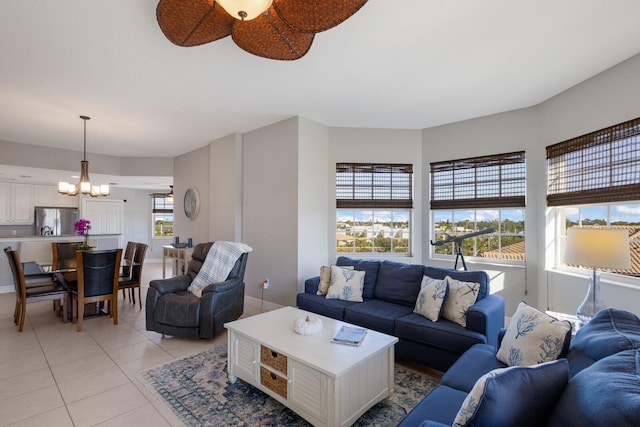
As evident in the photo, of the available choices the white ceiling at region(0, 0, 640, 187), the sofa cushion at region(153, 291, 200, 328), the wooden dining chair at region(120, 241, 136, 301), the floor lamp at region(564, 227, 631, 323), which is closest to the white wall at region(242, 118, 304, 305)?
the white ceiling at region(0, 0, 640, 187)

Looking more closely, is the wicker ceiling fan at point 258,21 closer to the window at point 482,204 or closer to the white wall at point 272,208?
the white wall at point 272,208

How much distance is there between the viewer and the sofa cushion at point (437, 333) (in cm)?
239

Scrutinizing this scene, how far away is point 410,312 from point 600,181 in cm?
222

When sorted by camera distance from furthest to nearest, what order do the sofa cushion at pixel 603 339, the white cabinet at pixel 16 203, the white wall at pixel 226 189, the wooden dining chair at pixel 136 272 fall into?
the white cabinet at pixel 16 203 → the white wall at pixel 226 189 → the wooden dining chair at pixel 136 272 → the sofa cushion at pixel 603 339

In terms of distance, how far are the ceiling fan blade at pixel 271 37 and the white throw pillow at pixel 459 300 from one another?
92.5 inches

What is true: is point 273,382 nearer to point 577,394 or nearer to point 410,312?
point 410,312

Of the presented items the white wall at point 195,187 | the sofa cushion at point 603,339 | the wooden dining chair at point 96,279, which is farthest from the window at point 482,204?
the wooden dining chair at point 96,279

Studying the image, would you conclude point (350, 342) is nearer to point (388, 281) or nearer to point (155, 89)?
point (388, 281)

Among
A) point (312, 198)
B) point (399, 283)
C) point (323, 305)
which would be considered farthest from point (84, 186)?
point (399, 283)

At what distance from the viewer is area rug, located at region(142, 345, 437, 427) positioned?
2.01 m

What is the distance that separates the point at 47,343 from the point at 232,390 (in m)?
2.35

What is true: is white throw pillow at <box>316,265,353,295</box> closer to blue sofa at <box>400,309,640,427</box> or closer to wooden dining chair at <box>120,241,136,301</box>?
blue sofa at <box>400,309,640,427</box>

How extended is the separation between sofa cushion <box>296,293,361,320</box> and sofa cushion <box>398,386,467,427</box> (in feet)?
5.32

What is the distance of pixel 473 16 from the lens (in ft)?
6.82
